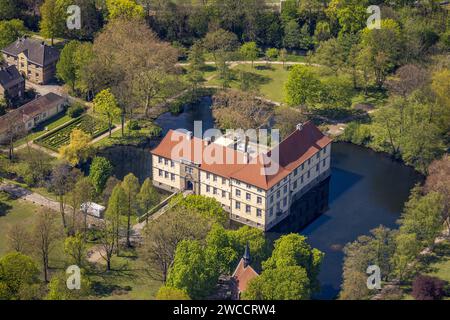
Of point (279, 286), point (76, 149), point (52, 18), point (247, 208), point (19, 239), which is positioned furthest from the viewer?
point (52, 18)

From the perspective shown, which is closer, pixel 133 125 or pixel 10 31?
pixel 133 125

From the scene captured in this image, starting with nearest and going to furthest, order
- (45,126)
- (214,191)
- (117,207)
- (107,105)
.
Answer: (117,207) → (214,191) → (107,105) → (45,126)

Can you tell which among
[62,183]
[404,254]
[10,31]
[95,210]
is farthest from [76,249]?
[10,31]

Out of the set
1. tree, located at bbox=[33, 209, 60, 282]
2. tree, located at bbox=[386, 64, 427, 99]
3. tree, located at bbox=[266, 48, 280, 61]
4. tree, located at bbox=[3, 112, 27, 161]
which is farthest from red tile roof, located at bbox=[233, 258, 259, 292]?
tree, located at bbox=[266, 48, 280, 61]

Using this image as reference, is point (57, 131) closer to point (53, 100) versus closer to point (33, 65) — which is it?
point (53, 100)

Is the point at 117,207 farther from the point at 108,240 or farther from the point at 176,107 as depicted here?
the point at 176,107
